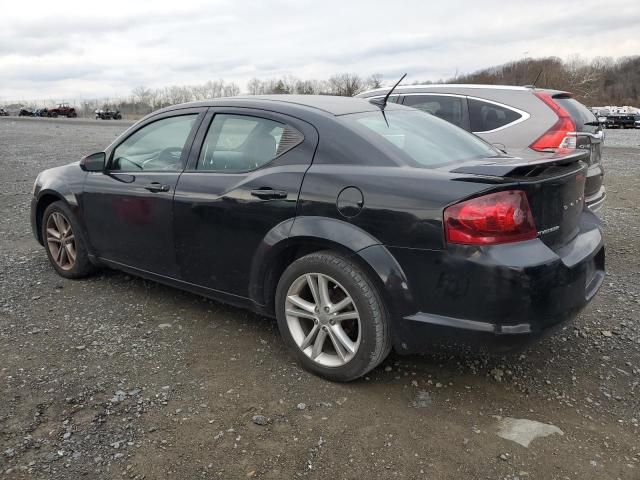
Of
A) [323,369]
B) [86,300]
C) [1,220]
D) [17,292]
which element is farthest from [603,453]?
[1,220]

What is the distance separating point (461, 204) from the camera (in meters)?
2.55

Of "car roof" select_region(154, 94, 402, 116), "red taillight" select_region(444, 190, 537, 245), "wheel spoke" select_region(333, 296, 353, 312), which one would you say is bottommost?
"wheel spoke" select_region(333, 296, 353, 312)

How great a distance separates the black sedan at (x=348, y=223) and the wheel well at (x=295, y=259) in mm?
11

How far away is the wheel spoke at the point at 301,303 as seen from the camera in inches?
122

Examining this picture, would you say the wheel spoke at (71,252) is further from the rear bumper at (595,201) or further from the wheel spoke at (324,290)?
the rear bumper at (595,201)

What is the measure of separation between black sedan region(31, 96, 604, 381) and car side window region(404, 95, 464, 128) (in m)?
2.46

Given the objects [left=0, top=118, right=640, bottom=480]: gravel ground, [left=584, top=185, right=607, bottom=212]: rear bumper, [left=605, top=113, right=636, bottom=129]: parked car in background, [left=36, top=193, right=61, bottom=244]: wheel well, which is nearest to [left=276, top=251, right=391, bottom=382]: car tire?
[left=0, top=118, right=640, bottom=480]: gravel ground

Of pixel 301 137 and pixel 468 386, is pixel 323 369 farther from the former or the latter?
pixel 301 137

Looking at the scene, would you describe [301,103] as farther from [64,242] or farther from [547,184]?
[64,242]

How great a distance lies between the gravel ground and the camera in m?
2.43

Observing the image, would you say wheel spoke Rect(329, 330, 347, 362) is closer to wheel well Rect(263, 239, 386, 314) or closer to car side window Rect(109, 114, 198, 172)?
wheel well Rect(263, 239, 386, 314)

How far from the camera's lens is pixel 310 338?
124 inches

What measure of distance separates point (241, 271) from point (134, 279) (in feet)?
6.02

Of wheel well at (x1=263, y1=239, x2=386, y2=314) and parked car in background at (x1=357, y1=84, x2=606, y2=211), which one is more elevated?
parked car in background at (x1=357, y1=84, x2=606, y2=211)
